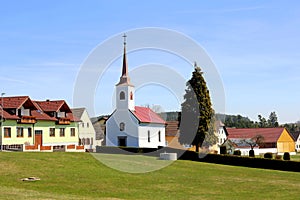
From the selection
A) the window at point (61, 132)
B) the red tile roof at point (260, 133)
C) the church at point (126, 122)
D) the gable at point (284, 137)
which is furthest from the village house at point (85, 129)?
the gable at point (284, 137)

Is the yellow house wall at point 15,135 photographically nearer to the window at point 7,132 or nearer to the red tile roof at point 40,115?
the window at point 7,132

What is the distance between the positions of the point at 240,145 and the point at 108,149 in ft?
153

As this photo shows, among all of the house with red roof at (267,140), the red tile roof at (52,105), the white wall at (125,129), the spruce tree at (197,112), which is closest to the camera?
the spruce tree at (197,112)

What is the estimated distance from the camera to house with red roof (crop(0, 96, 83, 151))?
53000mm

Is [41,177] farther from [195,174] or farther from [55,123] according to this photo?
[55,123]

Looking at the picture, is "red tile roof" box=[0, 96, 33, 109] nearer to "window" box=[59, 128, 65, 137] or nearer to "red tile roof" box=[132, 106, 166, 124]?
"window" box=[59, 128, 65, 137]

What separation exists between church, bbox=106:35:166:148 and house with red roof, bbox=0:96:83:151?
6550 millimetres

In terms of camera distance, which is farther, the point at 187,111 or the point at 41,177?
the point at 187,111

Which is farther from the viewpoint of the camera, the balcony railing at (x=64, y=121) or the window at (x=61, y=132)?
the window at (x=61, y=132)

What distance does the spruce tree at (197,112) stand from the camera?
59875mm

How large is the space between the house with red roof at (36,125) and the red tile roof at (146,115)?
958cm

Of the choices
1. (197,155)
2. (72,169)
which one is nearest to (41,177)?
(72,169)

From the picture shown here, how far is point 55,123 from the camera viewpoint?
62.2 meters

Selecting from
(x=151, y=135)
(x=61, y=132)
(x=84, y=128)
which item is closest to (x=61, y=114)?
(x=61, y=132)
